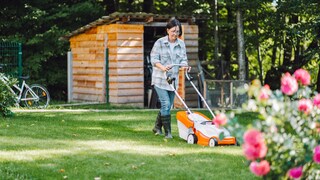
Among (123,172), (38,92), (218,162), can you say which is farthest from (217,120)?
(38,92)

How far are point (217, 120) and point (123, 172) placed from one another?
2394 mm

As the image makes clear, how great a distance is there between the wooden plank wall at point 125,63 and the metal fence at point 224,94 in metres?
2.06

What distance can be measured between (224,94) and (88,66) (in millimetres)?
4610

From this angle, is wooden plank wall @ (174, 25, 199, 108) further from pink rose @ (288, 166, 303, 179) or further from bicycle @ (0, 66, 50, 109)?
pink rose @ (288, 166, 303, 179)

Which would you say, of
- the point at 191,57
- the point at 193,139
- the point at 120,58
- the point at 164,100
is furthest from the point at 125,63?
the point at 193,139

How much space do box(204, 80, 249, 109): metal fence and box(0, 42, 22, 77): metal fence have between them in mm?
5812

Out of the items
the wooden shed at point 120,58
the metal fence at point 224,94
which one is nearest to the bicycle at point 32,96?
the wooden shed at point 120,58

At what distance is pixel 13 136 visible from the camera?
31.5 ft

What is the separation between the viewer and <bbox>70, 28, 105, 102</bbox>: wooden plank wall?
18.5 m

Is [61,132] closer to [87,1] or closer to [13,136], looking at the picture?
[13,136]

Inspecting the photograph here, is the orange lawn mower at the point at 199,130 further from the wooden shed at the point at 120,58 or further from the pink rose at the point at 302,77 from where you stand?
the wooden shed at the point at 120,58

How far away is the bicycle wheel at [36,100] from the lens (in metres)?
15.9

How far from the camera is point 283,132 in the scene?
4.89 meters

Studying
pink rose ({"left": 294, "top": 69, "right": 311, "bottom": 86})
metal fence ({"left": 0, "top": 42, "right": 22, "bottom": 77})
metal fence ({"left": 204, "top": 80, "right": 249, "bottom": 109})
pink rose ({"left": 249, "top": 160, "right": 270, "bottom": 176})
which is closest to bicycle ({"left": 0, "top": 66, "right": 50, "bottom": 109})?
metal fence ({"left": 0, "top": 42, "right": 22, "bottom": 77})
